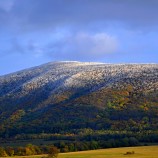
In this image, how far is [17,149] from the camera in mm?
122438

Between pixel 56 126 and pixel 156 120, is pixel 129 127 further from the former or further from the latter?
pixel 56 126

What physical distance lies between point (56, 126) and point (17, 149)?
65.4 metres

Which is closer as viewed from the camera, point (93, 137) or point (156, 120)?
point (93, 137)

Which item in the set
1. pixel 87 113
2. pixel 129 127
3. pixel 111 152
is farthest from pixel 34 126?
pixel 111 152

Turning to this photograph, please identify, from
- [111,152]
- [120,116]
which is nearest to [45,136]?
[120,116]

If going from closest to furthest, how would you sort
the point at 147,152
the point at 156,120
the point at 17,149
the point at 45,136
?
1. the point at 147,152
2. the point at 17,149
3. the point at 45,136
4. the point at 156,120

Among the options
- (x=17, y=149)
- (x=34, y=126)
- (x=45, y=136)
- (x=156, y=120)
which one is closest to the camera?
(x=17, y=149)

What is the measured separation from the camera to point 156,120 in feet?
586

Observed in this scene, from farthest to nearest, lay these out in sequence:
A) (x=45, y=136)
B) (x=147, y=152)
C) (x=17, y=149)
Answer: (x=45, y=136)
(x=17, y=149)
(x=147, y=152)

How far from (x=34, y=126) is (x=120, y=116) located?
31190 mm

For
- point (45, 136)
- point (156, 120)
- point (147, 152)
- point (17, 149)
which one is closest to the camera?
point (147, 152)

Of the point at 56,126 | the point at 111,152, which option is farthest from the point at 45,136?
the point at 111,152

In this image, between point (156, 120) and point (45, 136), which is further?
point (156, 120)

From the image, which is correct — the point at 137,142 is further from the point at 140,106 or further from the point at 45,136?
the point at 140,106
